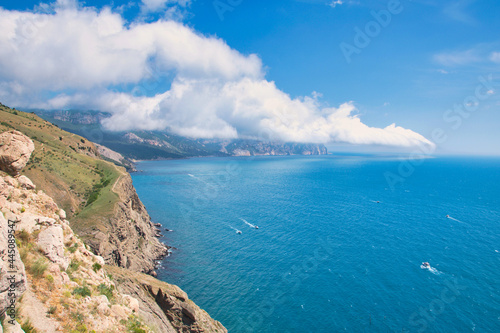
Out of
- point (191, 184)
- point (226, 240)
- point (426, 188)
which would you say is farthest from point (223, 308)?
point (426, 188)

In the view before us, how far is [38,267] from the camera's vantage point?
1542 centimetres

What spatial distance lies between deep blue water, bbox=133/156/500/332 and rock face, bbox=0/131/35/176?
146 feet

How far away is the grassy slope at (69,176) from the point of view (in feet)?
203

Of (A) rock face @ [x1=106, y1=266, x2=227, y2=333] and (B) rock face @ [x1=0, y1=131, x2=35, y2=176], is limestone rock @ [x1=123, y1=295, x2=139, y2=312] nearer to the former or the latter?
(A) rock face @ [x1=106, y1=266, x2=227, y2=333]

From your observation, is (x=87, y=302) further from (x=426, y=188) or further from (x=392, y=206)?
(x=426, y=188)

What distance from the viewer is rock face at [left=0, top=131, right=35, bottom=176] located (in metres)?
17.7

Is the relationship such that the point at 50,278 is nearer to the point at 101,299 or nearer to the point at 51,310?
the point at 51,310

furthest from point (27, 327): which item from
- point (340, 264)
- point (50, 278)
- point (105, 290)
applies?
point (340, 264)

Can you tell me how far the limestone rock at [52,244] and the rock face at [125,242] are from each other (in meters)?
35.8

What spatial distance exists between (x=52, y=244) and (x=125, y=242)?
50643 mm

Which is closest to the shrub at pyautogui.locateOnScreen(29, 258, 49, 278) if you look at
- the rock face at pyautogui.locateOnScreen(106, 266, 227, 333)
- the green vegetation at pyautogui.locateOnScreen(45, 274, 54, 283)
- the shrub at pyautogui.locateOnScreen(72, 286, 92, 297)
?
the green vegetation at pyautogui.locateOnScreen(45, 274, 54, 283)

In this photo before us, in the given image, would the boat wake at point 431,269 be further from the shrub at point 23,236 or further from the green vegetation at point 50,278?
the shrub at point 23,236

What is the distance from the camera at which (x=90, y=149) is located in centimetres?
13400

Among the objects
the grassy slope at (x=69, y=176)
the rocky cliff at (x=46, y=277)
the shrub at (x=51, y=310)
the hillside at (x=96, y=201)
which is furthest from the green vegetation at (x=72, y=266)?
the grassy slope at (x=69, y=176)
